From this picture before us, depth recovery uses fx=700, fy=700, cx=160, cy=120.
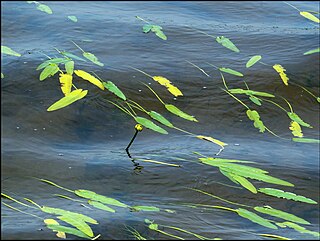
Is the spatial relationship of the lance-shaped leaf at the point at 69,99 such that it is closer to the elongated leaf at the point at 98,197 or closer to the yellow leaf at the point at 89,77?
the yellow leaf at the point at 89,77

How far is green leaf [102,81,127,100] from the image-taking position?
88.8 inches

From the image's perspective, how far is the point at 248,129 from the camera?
2.24 meters

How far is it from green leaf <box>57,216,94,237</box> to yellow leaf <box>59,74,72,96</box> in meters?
0.69

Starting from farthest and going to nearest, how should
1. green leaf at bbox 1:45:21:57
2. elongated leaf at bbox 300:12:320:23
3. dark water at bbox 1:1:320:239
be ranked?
elongated leaf at bbox 300:12:320:23, green leaf at bbox 1:45:21:57, dark water at bbox 1:1:320:239

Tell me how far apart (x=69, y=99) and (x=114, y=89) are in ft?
0.64

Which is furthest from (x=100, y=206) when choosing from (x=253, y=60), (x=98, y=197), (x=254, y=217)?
(x=253, y=60)

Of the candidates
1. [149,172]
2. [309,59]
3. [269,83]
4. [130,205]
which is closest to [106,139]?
[149,172]

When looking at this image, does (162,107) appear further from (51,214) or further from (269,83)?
(51,214)

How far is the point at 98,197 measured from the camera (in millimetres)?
1743

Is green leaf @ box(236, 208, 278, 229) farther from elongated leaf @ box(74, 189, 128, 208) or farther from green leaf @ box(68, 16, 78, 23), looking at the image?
green leaf @ box(68, 16, 78, 23)

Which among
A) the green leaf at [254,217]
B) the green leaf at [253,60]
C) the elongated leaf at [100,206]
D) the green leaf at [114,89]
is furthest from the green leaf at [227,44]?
the elongated leaf at [100,206]

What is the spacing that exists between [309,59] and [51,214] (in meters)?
1.38

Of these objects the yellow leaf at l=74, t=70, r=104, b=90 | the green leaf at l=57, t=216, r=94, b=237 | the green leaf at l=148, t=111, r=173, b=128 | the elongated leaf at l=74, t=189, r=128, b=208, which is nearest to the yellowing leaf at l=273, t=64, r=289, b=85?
the green leaf at l=148, t=111, r=173, b=128

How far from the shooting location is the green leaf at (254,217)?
1.68 m
